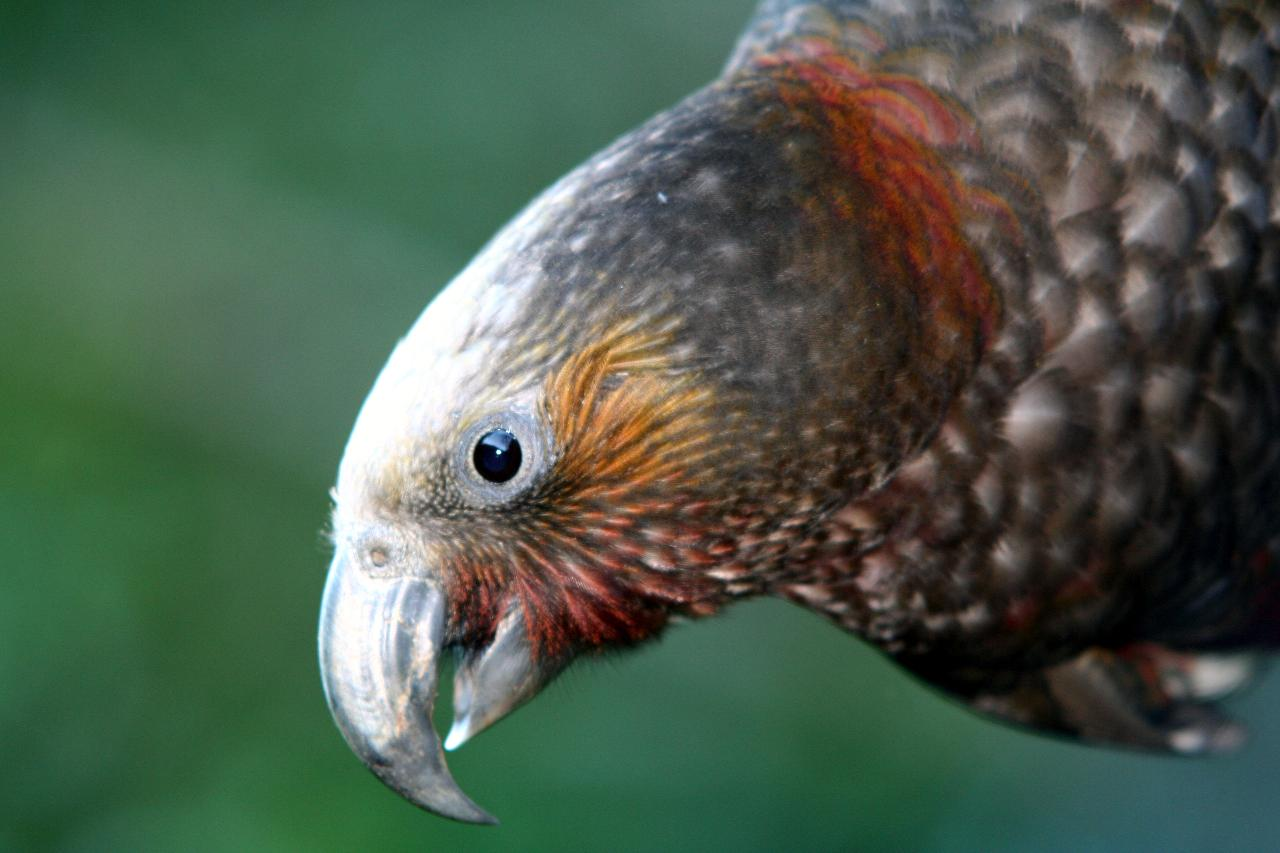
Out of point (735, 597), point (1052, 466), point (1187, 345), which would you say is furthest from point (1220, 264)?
point (735, 597)

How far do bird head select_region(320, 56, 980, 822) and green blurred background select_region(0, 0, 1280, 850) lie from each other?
1891mm

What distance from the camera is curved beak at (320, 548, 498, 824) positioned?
1400 millimetres

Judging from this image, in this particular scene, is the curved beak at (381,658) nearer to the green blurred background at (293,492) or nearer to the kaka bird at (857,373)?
the kaka bird at (857,373)

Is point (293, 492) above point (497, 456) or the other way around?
the other way around

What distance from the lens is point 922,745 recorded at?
155 inches

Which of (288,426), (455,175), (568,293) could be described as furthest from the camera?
(455,175)

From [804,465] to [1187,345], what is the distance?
549 mm

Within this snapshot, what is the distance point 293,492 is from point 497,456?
262 cm

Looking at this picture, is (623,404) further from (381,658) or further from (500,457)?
(381,658)

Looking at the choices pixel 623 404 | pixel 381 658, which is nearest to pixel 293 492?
pixel 381 658

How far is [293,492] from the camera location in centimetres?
380

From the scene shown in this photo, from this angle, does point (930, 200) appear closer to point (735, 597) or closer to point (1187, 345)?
point (1187, 345)

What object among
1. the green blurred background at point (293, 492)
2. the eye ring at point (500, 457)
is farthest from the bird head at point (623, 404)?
the green blurred background at point (293, 492)

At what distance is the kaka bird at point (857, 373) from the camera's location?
1.35 meters
